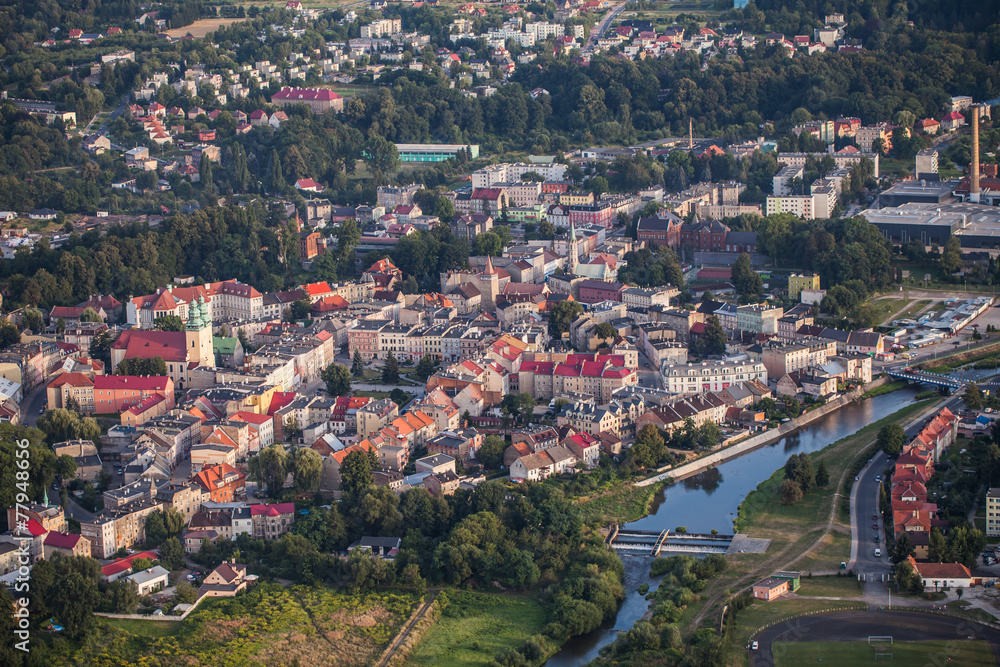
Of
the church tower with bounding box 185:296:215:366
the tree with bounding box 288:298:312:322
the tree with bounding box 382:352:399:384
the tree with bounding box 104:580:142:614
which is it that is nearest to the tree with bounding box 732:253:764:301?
the tree with bounding box 382:352:399:384

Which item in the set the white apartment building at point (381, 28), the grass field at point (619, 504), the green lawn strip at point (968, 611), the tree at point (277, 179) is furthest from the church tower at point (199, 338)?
the white apartment building at point (381, 28)

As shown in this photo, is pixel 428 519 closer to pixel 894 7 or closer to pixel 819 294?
pixel 819 294

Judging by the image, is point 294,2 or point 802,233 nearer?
point 802,233

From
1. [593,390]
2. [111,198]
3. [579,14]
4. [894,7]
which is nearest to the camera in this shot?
[593,390]

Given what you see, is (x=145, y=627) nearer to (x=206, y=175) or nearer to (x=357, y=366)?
(x=357, y=366)

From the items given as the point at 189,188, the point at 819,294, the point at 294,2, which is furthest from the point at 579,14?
the point at 819,294

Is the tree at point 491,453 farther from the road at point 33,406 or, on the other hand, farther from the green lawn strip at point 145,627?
the road at point 33,406

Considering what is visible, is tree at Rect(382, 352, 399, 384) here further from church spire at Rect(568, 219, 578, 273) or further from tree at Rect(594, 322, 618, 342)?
church spire at Rect(568, 219, 578, 273)

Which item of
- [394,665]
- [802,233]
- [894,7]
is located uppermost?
[894,7]
